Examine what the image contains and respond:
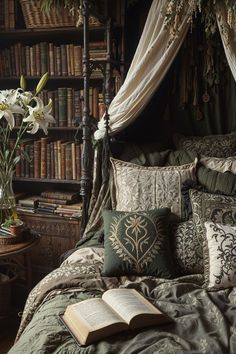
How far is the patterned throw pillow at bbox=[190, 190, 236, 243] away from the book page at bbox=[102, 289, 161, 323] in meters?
0.52

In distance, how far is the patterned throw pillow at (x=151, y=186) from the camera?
248 cm

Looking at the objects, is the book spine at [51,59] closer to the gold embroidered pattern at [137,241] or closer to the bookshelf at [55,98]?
the bookshelf at [55,98]

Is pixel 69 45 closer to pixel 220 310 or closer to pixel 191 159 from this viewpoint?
pixel 191 159

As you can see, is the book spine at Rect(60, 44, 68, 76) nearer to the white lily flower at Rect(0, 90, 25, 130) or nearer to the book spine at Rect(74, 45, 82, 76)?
the book spine at Rect(74, 45, 82, 76)

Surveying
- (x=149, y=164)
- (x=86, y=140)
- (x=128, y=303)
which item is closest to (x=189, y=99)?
(x=149, y=164)

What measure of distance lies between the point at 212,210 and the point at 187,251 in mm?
236

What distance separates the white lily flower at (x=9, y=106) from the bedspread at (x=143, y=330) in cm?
82

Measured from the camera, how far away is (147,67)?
8.91 ft

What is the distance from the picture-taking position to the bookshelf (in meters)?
3.28

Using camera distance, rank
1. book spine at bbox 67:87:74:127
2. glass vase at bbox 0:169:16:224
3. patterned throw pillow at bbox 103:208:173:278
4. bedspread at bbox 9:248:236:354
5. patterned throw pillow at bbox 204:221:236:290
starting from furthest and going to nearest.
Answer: book spine at bbox 67:87:74:127 < glass vase at bbox 0:169:16:224 < patterned throw pillow at bbox 103:208:173:278 < patterned throw pillow at bbox 204:221:236:290 < bedspread at bbox 9:248:236:354

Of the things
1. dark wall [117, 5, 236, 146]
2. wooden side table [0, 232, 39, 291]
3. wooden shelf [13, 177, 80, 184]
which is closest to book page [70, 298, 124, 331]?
wooden side table [0, 232, 39, 291]

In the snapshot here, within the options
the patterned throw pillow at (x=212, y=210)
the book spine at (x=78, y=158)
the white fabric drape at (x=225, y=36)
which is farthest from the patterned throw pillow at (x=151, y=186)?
the book spine at (x=78, y=158)

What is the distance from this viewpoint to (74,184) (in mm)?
3584

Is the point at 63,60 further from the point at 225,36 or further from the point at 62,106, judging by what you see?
the point at 225,36
